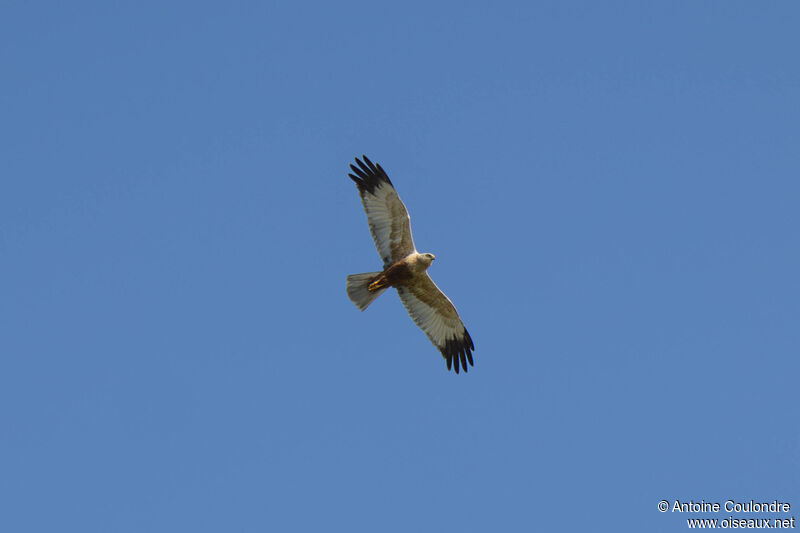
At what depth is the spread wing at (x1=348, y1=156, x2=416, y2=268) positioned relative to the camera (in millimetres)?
12562

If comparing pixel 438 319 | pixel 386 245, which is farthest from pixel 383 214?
pixel 438 319

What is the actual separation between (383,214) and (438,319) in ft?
7.10

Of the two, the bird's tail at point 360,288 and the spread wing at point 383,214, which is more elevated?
the spread wing at point 383,214

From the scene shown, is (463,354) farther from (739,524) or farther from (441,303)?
(739,524)

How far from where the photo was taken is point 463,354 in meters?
13.9

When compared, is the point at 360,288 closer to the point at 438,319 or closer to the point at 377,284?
the point at 377,284

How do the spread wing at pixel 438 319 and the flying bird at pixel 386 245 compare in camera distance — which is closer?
the flying bird at pixel 386 245

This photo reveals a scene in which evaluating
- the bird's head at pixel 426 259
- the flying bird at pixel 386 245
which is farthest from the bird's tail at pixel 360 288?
the bird's head at pixel 426 259

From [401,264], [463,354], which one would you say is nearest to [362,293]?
[401,264]

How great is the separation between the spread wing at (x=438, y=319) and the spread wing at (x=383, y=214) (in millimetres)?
626

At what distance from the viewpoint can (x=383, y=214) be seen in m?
12.7

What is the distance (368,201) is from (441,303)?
2.10 m

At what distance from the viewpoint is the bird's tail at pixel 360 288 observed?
1268 cm

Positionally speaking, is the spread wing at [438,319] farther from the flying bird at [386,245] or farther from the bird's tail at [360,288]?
the bird's tail at [360,288]
